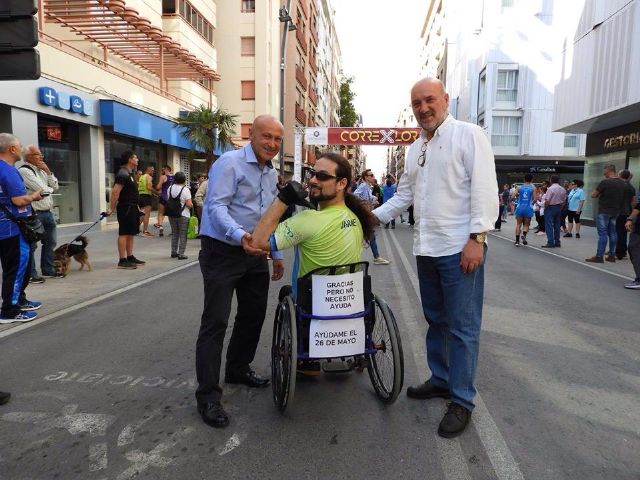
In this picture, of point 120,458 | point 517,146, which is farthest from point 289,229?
point 517,146

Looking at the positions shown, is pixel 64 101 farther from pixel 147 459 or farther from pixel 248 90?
pixel 248 90

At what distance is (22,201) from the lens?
5.03 meters

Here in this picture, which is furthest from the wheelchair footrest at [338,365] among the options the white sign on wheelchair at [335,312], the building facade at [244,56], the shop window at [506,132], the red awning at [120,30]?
the shop window at [506,132]

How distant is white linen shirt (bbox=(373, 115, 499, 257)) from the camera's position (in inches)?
112

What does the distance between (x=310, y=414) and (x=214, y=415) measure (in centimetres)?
60

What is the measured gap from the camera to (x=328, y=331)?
2.99m

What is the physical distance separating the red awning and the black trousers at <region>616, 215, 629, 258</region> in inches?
576

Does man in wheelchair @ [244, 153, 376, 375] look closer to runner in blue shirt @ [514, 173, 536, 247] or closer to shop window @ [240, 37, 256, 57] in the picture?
runner in blue shirt @ [514, 173, 536, 247]

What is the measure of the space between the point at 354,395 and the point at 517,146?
40.8 m

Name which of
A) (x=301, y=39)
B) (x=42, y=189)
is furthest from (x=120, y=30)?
(x=301, y=39)

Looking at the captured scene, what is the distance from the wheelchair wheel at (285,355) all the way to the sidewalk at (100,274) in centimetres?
341

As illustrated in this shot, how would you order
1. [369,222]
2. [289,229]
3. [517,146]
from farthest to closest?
[517,146] < [369,222] < [289,229]

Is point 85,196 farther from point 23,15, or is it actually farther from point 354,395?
point 354,395

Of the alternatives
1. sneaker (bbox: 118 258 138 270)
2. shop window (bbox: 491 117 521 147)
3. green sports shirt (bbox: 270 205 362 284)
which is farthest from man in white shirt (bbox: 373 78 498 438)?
shop window (bbox: 491 117 521 147)
